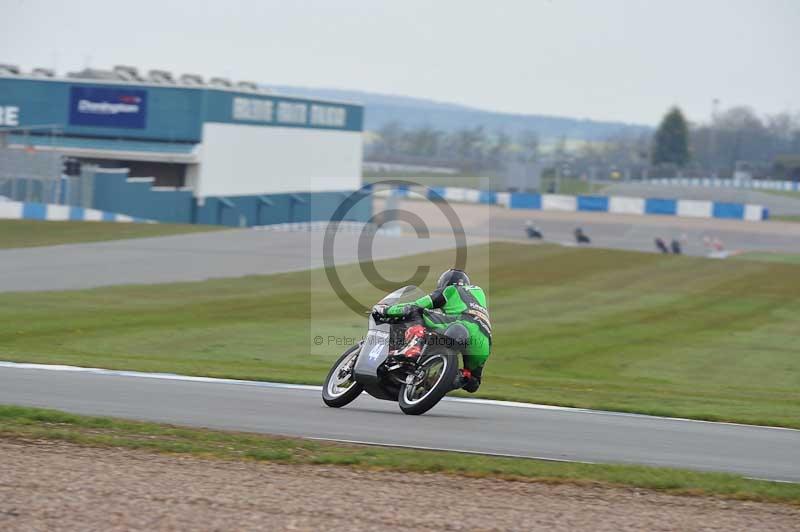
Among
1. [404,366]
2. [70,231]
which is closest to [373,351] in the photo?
[404,366]

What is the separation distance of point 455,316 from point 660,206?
68.4m

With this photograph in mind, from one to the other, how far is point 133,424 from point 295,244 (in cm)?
2740

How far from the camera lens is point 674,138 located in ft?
463

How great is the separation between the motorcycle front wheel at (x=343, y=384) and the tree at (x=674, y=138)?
437 feet

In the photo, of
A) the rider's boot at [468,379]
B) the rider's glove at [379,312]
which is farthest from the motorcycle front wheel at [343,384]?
the rider's boot at [468,379]

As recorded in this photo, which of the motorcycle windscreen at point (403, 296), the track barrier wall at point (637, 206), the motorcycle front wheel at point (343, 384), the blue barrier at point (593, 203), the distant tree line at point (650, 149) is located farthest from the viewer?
the distant tree line at point (650, 149)

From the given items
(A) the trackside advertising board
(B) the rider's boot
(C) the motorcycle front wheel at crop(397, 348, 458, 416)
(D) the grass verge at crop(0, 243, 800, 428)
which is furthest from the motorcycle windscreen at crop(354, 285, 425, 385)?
(A) the trackside advertising board

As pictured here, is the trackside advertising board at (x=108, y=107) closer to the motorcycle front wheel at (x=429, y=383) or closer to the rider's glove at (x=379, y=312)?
the rider's glove at (x=379, y=312)

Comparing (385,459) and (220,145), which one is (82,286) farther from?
(220,145)

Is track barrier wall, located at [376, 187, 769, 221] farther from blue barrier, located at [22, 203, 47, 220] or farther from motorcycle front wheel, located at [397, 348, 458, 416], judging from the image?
motorcycle front wheel, located at [397, 348, 458, 416]

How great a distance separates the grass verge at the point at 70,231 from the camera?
35.3 m

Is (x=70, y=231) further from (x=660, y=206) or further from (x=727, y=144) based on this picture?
(x=727, y=144)

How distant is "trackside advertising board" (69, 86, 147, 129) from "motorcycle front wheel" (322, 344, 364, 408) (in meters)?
50.2

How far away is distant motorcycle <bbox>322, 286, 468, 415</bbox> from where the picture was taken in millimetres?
11359
